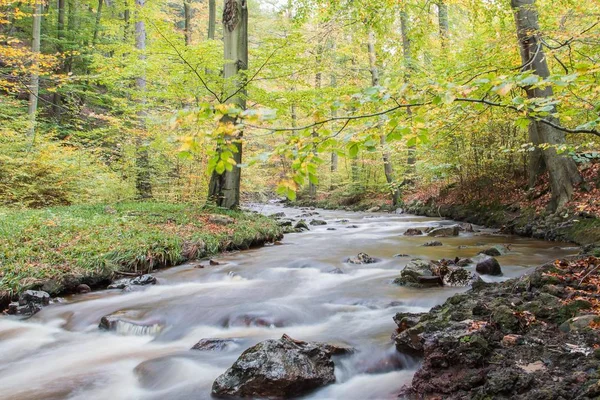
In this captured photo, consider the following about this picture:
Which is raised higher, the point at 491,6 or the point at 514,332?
the point at 491,6

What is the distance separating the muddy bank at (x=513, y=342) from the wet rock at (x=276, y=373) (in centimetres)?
73

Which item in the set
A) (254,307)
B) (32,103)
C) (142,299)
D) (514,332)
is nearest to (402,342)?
(514,332)

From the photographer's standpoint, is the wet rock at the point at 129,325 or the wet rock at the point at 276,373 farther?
the wet rock at the point at 129,325

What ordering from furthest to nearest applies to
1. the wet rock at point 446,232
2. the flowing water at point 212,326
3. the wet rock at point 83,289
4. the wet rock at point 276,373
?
the wet rock at point 446,232, the wet rock at point 83,289, the flowing water at point 212,326, the wet rock at point 276,373

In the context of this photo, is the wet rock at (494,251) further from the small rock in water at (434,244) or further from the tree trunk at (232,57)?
the tree trunk at (232,57)

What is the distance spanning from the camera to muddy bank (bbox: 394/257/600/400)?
7.66ft

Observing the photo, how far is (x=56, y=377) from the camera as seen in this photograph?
12.1 feet

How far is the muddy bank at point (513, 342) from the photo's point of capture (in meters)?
2.34

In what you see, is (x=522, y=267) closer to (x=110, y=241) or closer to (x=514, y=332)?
(x=514, y=332)

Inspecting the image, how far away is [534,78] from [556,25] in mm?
6735

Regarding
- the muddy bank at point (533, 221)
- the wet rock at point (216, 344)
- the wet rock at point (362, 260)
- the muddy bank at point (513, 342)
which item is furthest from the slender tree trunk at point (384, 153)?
the wet rock at point (216, 344)

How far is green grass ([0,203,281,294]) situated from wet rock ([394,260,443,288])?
416 cm

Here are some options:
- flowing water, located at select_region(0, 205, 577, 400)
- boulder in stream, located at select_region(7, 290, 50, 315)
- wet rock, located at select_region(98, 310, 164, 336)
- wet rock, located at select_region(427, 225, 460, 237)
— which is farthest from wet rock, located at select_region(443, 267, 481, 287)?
boulder in stream, located at select_region(7, 290, 50, 315)

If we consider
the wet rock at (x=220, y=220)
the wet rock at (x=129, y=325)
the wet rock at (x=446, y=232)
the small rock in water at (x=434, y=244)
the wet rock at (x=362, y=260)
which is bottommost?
the wet rock at (x=129, y=325)
